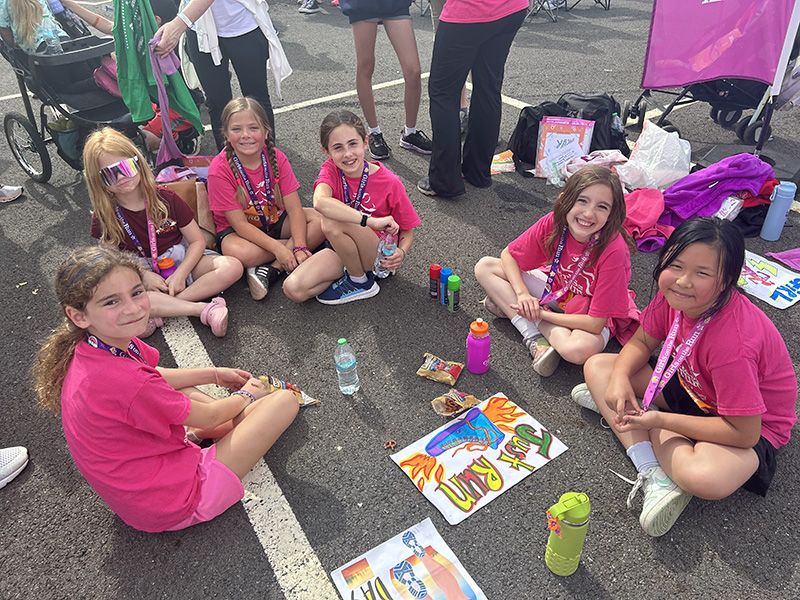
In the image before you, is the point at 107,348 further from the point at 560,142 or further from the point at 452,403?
the point at 560,142

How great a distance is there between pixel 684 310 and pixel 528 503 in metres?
1.07

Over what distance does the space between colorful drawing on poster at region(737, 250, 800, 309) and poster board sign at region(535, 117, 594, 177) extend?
1772 mm

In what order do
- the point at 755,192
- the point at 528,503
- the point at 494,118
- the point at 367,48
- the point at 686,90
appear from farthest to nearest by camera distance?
the point at 686,90 → the point at 367,48 → the point at 494,118 → the point at 755,192 → the point at 528,503

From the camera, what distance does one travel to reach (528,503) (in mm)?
2549

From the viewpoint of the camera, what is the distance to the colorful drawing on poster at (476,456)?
8.51 feet

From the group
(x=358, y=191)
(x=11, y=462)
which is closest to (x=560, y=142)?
(x=358, y=191)

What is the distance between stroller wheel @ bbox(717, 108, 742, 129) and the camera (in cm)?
584

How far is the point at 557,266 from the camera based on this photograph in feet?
10.8

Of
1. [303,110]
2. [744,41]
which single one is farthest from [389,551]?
[303,110]

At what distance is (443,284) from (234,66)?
2.59 meters

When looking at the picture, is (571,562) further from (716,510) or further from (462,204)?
(462,204)

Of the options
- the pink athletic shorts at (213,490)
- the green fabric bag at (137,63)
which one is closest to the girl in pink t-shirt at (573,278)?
the pink athletic shorts at (213,490)

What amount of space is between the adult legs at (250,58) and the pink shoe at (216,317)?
5.62 feet

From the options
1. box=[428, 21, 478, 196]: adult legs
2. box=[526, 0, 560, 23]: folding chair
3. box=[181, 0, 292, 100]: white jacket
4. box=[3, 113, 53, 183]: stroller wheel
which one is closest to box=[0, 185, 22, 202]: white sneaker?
box=[3, 113, 53, 183]: stroller wheel
